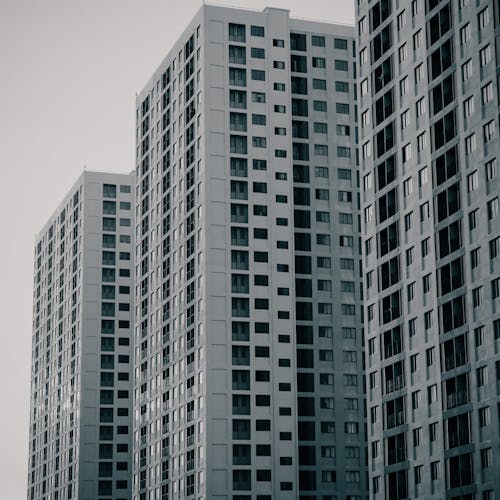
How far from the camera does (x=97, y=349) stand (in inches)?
7328

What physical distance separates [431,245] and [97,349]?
99.6 meters

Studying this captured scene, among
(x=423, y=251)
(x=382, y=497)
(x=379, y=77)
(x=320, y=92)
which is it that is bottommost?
(x=382, y=497)

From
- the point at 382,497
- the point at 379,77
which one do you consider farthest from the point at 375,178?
the point at 382,497

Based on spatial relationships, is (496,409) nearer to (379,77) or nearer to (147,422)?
(379,77)

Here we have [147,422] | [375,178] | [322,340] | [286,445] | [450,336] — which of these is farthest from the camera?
[147,422]

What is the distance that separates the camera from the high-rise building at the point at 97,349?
183125 millimetres

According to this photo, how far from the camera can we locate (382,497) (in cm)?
9944

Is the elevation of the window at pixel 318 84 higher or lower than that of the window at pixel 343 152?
higher

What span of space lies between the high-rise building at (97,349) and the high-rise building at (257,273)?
3122 cm

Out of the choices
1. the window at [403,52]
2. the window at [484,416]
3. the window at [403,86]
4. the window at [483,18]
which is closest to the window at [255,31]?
the window at [403,52]

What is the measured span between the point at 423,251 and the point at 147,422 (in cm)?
6495

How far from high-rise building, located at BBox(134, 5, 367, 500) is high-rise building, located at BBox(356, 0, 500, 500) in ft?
98.1

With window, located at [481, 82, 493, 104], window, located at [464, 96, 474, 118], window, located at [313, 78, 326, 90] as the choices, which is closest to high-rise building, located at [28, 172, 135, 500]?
window, located at [313, 78, 326, 90]

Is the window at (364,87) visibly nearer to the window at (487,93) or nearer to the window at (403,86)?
the window at (403,86)
